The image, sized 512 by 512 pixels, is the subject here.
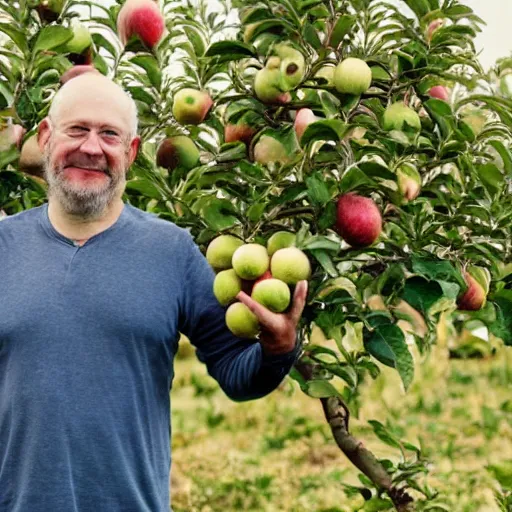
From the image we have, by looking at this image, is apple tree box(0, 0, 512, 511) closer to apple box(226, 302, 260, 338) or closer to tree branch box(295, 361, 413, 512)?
apple box(226, 302, 260, 338)

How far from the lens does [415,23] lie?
5.15 feet

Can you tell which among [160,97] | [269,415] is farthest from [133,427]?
[269,415]

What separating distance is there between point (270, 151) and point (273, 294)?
395mm

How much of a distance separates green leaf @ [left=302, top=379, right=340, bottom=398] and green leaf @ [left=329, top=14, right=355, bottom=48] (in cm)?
64

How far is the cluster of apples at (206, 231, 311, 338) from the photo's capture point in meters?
1.26

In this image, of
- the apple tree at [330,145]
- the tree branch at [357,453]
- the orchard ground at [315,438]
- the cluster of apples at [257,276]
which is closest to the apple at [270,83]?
the apple tree at [330,145]

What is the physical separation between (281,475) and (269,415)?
2.66 ft

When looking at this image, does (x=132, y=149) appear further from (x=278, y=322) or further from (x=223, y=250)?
→ (x=278, y=322)

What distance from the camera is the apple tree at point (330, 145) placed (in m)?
1.44

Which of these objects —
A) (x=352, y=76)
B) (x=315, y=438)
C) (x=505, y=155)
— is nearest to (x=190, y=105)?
(x=352, y=76)

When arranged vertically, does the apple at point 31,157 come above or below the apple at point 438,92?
below

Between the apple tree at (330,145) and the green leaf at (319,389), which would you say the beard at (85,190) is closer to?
the apple tree at (330,145)

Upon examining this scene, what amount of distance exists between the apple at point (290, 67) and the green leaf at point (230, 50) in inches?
2.3

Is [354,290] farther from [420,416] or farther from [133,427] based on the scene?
[420,416]
